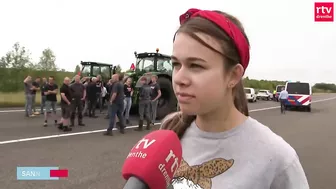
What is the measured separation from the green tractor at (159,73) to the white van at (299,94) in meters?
11.6

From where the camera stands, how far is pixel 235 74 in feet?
3.82

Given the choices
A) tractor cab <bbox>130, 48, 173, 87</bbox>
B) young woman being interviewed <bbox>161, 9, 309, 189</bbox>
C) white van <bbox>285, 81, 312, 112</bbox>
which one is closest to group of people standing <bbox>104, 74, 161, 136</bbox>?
tractor cab <bbox>130, 48, 173, 87</bbox>

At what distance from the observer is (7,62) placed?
640 inches

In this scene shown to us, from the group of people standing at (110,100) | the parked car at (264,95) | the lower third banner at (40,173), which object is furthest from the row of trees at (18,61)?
the parked car at (264,95)

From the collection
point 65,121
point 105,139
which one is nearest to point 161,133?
point 105,139

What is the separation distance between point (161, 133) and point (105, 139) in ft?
22.7

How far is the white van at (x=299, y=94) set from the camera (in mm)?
20500

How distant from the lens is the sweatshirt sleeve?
3.45 feet

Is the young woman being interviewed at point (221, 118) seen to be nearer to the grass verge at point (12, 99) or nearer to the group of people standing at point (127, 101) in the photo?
the group of people standing at point (127, 101)

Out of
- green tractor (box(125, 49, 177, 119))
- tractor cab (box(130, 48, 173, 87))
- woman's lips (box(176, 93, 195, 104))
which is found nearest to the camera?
woman's lips (box(176, 93, 195, 104))

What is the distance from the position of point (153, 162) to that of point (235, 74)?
0.46m

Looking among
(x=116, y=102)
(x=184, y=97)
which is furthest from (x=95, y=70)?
(x=184, y=97)

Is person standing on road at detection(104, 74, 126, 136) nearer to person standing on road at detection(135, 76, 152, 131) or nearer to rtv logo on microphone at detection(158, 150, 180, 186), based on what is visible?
person standing on road at detection(135, 76, 152, 131)

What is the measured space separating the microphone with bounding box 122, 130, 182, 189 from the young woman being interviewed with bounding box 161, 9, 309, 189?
138 mm
